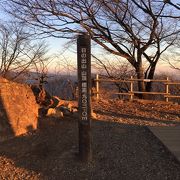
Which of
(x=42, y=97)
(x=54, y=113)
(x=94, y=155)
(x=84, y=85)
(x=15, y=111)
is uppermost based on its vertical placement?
(x=84, y=85)

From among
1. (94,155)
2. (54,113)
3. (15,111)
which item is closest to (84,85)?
(94,155)

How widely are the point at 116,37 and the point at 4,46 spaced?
5.48 metres

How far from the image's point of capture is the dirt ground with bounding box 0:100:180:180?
6.73 meters

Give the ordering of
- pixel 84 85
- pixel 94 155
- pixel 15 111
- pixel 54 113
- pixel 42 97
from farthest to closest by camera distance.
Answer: pixel 42 97, pixel 54 113, pixel 15 111, pixel 94 155, pixel 84 85

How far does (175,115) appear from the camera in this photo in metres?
13.1

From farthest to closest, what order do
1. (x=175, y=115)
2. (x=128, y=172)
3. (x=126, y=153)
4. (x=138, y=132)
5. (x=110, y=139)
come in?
(x=175, y=115) → (x=138, y=132) → (x=110, y=139) → (x=126, y=153) → (x=128, y=172)

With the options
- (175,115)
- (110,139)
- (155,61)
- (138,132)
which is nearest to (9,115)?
(110,139)

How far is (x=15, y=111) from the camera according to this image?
8820mm

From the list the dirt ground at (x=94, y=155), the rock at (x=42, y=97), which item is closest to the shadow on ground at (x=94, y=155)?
the dirt ground at (x=94, y=155)

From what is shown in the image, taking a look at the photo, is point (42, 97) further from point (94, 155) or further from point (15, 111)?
point (94, 155)

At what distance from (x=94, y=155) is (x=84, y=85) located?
4.16 feet

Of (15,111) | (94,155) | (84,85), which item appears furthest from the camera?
(15,111)

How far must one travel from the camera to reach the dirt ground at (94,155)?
673cm

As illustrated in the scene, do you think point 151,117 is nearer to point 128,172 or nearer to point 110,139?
point 110,139
